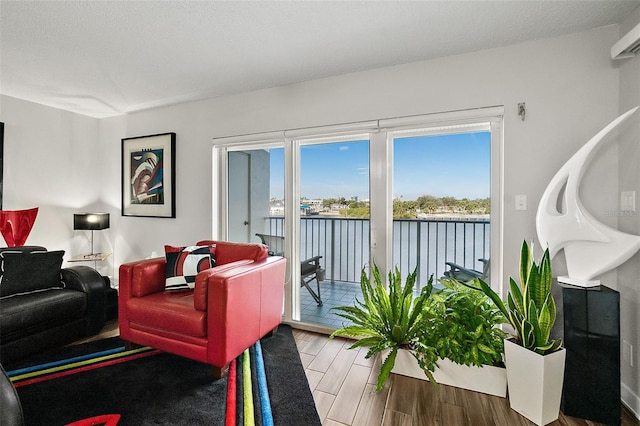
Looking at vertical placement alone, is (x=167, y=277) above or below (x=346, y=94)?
below

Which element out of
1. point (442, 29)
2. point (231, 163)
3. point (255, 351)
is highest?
point (442, 29)

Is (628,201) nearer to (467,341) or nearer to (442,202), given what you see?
(442,202)

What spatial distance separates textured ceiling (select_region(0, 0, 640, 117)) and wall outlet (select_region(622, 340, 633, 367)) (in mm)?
2027

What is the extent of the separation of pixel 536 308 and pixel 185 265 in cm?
248

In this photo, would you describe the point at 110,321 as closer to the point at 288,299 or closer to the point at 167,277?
the point at 167,277

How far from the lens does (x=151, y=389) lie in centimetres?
201

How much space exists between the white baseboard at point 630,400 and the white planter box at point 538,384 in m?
0.46

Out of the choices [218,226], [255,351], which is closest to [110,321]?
[218,226]

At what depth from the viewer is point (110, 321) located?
3160mm

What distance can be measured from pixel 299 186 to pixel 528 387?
2.33 m

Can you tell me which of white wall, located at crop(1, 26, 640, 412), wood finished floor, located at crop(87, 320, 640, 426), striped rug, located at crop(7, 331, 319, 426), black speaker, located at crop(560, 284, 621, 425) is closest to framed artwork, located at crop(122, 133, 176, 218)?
white wall, located at crop(1, 26, 640, 412)

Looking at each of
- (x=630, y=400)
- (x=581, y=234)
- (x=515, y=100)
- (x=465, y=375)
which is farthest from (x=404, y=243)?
(x=630, y=400)

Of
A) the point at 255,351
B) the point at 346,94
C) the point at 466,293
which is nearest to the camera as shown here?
the point at 466,293

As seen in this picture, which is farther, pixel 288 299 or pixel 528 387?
pixel 288 299
